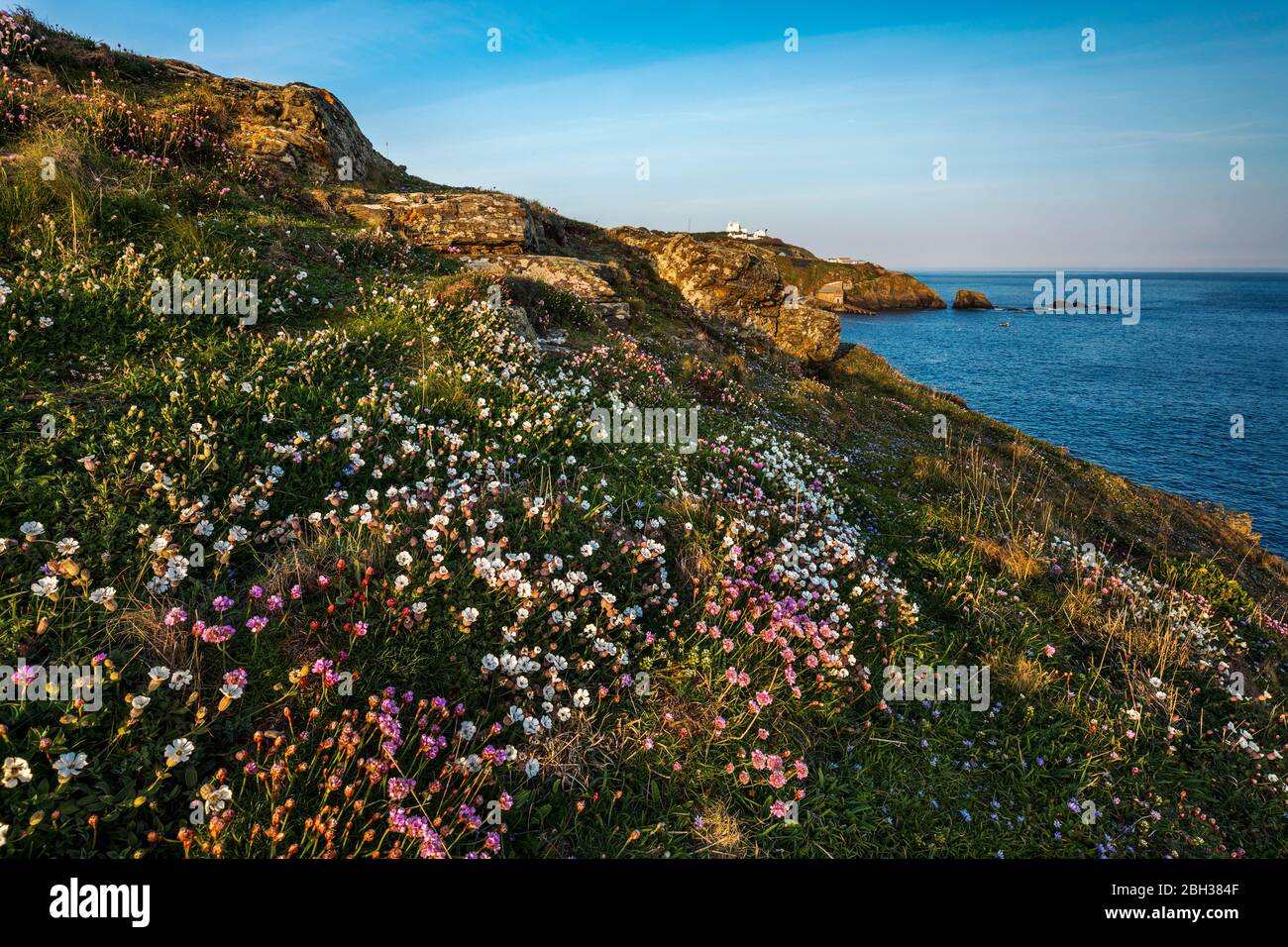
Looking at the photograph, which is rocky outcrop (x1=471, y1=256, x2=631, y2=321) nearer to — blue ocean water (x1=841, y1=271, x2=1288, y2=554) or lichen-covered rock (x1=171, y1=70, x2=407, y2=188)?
lichen-covered rock (x1=171, y1=70, x2=407, y2=188)

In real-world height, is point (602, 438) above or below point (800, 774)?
above

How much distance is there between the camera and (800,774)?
11.5ft

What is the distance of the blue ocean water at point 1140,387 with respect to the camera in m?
27.5

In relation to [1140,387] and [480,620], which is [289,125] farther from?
[1140,387]

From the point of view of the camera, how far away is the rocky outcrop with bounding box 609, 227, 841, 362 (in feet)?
85.9

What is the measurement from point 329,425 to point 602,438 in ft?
9.72

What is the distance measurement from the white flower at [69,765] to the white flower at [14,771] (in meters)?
0.10

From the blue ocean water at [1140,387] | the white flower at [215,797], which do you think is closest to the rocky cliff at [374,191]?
the white flower at [215,797]

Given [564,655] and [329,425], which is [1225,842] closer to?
[564,655]

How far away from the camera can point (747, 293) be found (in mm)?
26719

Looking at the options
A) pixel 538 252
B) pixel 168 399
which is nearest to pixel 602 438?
pixel 168 399

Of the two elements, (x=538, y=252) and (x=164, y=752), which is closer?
(x=164, y=752)

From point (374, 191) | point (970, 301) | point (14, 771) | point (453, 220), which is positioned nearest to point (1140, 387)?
point (453, 220)
